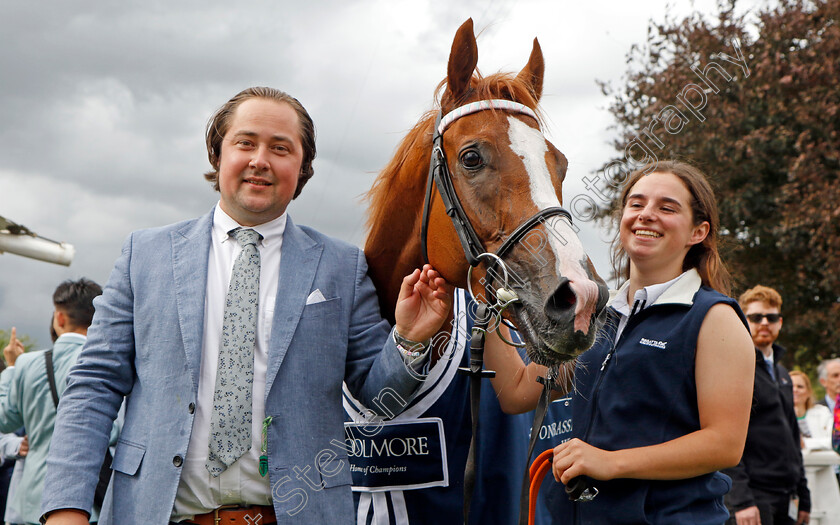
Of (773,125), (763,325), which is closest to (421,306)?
(763,325)

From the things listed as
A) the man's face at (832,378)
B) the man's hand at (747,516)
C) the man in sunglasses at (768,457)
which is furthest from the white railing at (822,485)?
the man's hand at (747,516)

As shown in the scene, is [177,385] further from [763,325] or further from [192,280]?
[763,325]

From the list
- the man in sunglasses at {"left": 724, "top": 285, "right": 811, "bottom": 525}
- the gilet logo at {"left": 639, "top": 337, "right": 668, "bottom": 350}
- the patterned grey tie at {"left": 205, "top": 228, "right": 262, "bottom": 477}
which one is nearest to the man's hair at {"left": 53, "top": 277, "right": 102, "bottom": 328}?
the patterned grey tie at {"left": 205, "top": 228, "right": 262, "bottom": 477}

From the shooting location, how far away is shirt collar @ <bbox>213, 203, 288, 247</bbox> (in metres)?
2.49

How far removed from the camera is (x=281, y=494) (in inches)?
85.0

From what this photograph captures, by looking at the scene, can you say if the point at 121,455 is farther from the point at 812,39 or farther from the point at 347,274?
the point at 812,39

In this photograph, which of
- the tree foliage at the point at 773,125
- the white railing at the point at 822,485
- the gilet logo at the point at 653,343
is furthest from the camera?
the tree foliage at the point at 773,125

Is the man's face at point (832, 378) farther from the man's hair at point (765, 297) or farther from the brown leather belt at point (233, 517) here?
the brown leather belt at point (233, 517)

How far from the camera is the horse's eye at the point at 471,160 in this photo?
2473 mm

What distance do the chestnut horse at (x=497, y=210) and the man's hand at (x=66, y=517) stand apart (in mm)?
1304

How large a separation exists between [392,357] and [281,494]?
548 millimetres

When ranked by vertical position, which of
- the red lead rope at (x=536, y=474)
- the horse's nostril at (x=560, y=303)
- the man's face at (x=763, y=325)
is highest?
the man's face at (x=763, y=325)

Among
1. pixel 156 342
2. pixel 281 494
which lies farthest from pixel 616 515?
pixel 156 342

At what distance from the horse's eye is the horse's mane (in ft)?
0.87
